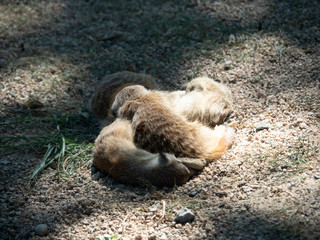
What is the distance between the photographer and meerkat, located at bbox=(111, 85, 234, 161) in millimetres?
3023

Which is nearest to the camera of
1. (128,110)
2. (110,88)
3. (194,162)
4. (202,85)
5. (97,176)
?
(194,162)

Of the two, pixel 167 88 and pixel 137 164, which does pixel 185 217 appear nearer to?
pixel 137 164

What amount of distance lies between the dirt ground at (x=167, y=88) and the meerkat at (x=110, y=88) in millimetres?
161

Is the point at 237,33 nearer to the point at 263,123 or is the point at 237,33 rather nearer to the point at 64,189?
the point at 263,123

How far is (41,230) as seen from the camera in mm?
2543

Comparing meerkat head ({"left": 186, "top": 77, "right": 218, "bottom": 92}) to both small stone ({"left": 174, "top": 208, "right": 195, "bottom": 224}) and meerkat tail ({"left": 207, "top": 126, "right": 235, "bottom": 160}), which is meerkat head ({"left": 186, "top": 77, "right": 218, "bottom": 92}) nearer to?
meerkat tail ({"left": 207, "top": 126, "right": 235, "bottom": 160})

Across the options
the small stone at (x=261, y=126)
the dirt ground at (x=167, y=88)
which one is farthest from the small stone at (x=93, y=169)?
Answer: the small stone at (x=261, y=126)


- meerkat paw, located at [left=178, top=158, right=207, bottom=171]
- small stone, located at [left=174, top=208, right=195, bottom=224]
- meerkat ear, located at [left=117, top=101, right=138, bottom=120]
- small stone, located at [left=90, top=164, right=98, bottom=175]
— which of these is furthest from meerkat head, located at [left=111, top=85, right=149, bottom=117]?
small stone, located at [left=174, top=208, right=195, bottom=224]

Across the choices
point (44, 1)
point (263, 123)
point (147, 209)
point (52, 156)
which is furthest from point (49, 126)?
point (44, 1)

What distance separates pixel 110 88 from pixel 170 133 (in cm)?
131

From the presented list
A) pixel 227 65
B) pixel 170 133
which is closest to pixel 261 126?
pixel 170 133

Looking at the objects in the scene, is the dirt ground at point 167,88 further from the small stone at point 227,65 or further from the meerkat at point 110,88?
the meerkat at point 110,88

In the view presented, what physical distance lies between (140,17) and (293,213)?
3.92 metres

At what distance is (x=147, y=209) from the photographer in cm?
270
